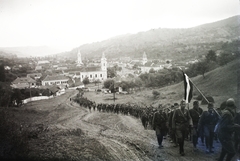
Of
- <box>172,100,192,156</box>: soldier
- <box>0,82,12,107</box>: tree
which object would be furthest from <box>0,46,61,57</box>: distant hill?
<box>172,100,192,156</box>: soldier

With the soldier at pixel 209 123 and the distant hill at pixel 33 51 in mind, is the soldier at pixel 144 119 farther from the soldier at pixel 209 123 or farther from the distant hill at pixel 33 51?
the distant hill at pixel 33 51

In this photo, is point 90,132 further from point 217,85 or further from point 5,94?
point 217,85

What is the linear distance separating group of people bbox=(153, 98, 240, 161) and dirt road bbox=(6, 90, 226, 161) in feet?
1.15

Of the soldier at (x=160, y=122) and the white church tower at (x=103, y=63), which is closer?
the soldier at (x=160, y=122)

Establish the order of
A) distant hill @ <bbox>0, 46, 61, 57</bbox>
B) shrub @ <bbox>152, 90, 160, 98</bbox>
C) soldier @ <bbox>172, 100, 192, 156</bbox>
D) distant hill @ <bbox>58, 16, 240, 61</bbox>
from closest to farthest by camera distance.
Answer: soldier @ <bbox>172, 100, 192, 156</bbox> < distant hill @ <bbox>58, 16, 240, 61</bbox> < shrub @ <bbox>152, 90, 160, 98</bbox> < distant hill @ <bbox>0, 46, 61, 57</bbox>

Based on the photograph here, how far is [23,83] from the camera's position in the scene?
660cm

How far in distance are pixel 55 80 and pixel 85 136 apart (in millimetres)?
2289

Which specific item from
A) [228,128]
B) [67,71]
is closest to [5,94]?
[67,71]

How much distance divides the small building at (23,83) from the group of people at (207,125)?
4.18 metres

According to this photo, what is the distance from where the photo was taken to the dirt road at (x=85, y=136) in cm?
460

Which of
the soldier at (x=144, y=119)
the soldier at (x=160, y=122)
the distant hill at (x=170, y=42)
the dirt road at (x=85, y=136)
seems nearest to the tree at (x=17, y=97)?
the dirt road at (x=85, y=136)

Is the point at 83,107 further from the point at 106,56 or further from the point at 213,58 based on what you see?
the point at 213,58

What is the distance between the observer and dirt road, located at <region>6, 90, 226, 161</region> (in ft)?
15.1

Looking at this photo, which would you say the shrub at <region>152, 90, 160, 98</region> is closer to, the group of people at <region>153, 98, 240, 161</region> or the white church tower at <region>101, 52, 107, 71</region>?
the group of people at <region>153, 98, 240, 161</region>
